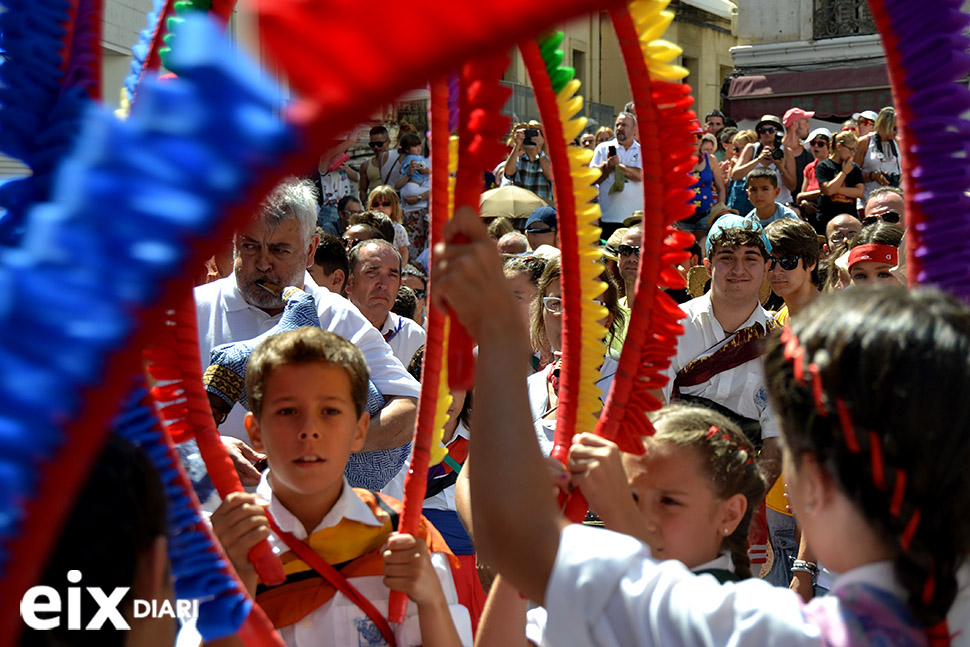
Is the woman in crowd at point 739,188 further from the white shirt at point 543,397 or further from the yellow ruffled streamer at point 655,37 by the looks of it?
the yellow ruffled streamer at point 655,37

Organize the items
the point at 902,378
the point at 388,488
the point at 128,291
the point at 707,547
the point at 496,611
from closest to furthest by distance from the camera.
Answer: the point at 128,291 → the point at 902,378 → the point at 496,611 → the point at 707,547 → the point at 388,488

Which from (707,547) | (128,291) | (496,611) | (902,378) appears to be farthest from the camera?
(707,547)

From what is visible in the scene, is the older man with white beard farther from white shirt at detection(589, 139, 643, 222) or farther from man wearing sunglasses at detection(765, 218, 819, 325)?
white shirt at detection(589, 139, 643, 222)

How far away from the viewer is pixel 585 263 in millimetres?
2039

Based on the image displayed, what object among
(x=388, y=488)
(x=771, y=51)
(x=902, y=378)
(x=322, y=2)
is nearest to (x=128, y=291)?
(x=322, y=2)

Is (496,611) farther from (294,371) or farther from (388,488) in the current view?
(388,488)

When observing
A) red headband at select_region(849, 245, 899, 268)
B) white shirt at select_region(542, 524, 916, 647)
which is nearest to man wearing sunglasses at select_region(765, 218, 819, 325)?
red headband at select_region(849, 245, 899, 268)

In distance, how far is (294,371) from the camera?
2.23 m

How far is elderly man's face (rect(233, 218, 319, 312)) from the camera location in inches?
127

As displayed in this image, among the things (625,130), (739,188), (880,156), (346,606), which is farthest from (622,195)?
(346,606)

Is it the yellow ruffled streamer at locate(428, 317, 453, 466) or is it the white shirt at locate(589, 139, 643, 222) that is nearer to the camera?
the yellow ruffled streamer at locate(428, 317, 453, 466)

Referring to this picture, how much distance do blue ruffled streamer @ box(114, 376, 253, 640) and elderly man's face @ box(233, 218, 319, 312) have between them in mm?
1566

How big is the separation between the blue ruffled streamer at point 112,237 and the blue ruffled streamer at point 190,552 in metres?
1.05

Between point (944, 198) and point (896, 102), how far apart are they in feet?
0.61
